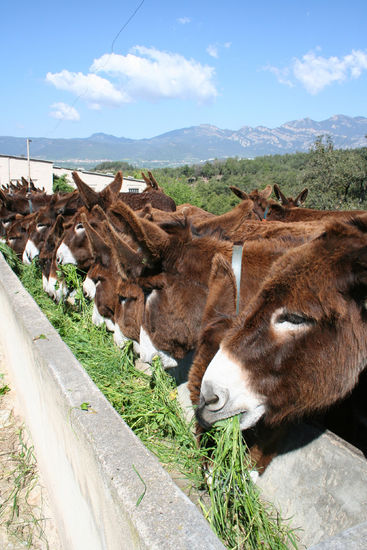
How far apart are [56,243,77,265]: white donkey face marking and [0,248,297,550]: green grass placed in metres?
0.93

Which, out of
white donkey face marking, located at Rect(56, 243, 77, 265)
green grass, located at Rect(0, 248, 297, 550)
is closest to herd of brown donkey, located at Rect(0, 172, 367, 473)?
green grass, located at Rect(0, 248, 297, 550)

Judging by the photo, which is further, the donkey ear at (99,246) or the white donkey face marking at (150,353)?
the donkey ear at (99,246)

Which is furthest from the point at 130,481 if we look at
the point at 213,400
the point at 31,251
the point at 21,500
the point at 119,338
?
the point at 31,251

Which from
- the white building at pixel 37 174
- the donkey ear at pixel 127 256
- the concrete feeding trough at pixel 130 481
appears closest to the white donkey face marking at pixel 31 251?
the concrete feeding trough at pixel 130 481

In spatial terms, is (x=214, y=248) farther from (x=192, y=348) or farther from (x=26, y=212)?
(x=26, y=212)

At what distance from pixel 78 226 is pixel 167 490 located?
519 cm

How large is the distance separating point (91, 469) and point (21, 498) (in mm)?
1902

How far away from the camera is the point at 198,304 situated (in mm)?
3346

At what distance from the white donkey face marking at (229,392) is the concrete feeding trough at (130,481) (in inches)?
17.2

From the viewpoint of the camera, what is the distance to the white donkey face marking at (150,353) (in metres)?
3.68

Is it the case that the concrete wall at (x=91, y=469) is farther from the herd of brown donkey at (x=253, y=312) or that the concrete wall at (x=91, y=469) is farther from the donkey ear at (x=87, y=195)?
the donkey ear at (x=87, y=195)

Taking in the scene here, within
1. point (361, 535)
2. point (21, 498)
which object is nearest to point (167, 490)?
point (361, 535)

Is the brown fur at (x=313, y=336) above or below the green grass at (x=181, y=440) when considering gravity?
above

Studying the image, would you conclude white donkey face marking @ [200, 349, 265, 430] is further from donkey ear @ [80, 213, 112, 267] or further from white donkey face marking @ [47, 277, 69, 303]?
white donkey face marking @ [47, 277, 69, 303]
